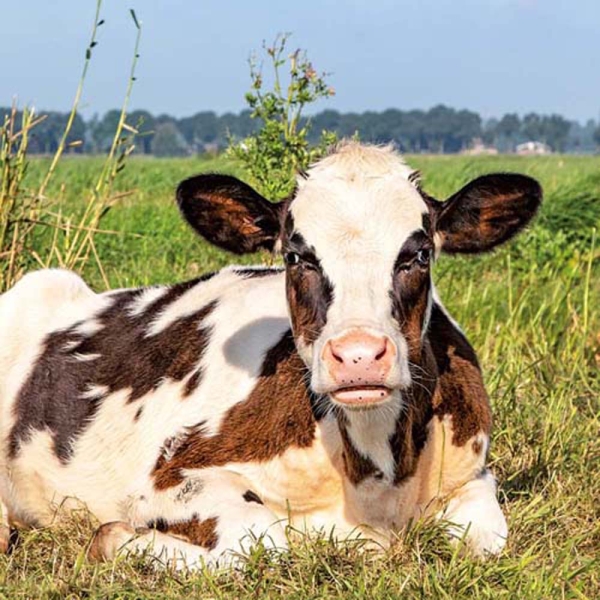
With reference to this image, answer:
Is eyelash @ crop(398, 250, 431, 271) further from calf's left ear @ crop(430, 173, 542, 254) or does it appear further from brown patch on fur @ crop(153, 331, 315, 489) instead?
brown patch on fur @ crop(153, 331, 315, 489)

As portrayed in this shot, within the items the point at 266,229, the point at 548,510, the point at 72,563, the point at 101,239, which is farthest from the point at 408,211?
the point at 101,239

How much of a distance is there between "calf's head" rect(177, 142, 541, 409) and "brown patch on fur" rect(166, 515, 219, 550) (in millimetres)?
762

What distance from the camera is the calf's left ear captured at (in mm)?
4754

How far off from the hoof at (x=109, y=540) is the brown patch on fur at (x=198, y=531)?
168 millimetres

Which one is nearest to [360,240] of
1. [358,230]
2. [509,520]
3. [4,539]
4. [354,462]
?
[358,230]

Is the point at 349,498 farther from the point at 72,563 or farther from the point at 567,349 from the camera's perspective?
the point at 567,349

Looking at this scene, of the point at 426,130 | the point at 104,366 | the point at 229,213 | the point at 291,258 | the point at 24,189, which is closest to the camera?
the point at 291,258

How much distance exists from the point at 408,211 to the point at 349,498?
43.1 inches

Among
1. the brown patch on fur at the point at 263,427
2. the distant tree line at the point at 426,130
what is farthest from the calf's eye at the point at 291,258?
the distant tree line at the point at 426,130

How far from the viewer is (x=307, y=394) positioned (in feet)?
15.7

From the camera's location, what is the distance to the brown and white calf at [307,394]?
14.1ft

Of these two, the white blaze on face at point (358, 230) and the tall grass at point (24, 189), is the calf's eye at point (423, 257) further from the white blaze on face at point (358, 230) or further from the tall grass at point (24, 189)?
the tall grass at point (24, 189)

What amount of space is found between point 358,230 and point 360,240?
0.05 metres

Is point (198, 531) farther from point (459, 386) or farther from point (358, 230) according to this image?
point (358, 230)
